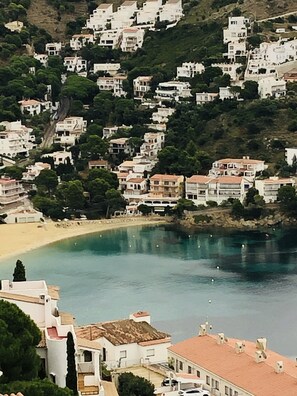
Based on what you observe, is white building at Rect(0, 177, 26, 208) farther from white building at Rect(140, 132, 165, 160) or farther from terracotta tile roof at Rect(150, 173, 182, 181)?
white building at Rect(140, 132, 165, 160)

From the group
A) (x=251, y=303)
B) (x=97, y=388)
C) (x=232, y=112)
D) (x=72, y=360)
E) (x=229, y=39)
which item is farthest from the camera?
(x=229, y=39)

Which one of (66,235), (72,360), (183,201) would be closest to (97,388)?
(72,360)

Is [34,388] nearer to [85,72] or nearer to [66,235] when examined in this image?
[66,235]

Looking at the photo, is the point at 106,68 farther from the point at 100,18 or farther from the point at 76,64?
the point at 100,18

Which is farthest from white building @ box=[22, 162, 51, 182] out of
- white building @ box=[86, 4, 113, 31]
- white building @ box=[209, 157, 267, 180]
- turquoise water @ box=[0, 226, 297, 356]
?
white building @ box=[86, 4, 113, 31]

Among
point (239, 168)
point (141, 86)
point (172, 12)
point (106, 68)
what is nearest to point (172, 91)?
point (141, 86)

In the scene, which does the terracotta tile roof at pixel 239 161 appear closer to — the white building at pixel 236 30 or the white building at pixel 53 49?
the white building at pixel 236 30
